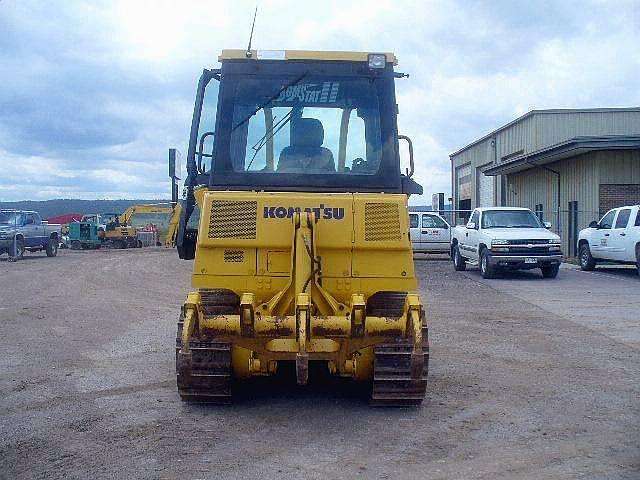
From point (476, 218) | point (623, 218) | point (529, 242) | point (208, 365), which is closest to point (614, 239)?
point (623, 218)

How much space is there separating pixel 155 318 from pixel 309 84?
21.7ft

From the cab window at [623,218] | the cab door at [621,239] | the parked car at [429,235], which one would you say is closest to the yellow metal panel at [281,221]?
the cab door at [621,239]

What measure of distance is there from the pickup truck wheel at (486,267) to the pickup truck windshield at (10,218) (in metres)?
18.1

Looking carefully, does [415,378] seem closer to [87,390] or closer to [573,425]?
[573,425]

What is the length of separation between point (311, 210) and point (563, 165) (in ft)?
83.3

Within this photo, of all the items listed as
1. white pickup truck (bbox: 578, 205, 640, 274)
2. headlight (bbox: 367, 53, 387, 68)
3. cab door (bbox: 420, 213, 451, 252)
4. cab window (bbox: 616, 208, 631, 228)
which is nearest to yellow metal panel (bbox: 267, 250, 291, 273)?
headlight (bbox: 367, 53, 387, 68)

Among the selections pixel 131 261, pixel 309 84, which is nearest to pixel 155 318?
pixel 309 84

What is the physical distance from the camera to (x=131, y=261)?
28844 mm

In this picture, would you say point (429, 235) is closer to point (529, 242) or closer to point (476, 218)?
point (476, 218)

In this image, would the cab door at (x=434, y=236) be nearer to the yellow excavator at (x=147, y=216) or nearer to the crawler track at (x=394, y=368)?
the crawler track at (x=394, y=368)

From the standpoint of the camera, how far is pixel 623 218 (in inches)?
787

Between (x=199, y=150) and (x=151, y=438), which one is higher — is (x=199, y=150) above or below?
Answer: above

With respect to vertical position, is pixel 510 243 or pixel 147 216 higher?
pixel 147 216

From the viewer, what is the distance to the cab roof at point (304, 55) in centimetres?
734
